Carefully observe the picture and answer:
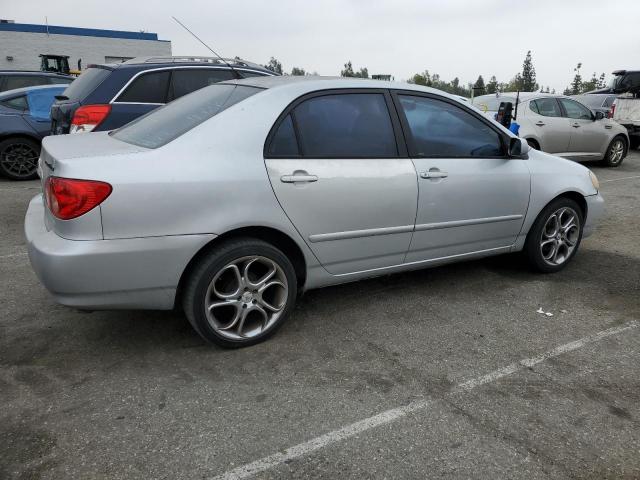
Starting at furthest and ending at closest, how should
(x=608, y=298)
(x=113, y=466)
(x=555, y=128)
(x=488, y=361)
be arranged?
(x=555, y=128)
(x=608, y=298)
(x=488, y=361)
(x=113, y=466)

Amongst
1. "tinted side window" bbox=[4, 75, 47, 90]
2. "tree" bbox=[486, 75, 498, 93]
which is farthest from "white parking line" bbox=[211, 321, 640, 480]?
"tree" bbox=[486, 75, 498, 93]

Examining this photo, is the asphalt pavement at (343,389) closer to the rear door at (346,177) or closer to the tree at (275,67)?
the rear door at (346,177)

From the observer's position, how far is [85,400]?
2736 millimetres

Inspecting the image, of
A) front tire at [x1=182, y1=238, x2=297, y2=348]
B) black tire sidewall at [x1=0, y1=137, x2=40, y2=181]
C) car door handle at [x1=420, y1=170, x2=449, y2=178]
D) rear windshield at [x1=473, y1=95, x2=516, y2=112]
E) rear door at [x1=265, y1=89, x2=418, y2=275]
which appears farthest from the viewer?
rear windshield at [x1=473, y1=95, x2=516, y2=112]

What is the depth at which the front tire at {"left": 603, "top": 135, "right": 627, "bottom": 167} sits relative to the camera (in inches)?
447

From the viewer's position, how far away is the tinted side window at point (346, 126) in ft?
11.1

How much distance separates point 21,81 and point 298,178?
10.1 metres

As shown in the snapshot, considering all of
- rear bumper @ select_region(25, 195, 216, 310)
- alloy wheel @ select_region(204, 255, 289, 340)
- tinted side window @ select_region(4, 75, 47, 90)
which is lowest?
alloy wheel @ select_region(204, 255, 289, 340)

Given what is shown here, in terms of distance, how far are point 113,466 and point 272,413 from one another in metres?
0.74

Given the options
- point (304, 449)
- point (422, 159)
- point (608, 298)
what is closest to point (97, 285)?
point (304, 449)

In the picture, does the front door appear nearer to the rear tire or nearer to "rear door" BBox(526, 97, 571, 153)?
"rear door" BBox(526, 97, 571, 153)

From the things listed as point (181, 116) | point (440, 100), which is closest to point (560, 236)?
point (440, 100)

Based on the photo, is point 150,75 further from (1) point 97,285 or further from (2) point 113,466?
(2) point 113,466

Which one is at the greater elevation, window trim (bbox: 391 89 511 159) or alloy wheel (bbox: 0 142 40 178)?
window trim (bbox: 391 89 511 159)
